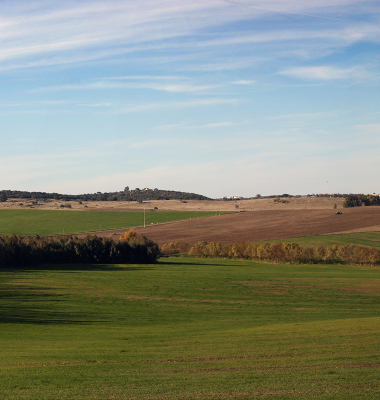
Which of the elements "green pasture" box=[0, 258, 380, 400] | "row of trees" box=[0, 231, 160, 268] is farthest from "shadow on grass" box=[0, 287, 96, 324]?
"row of trees" box=[0, 231, 160, 268]

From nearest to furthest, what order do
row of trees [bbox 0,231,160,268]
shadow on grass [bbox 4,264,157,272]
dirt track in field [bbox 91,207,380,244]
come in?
1. shadow on grass [bbox 4,264,157,272]
2. row of trees [bbox 0,231,160,268]
3. dirt track in field [bbox 91,207,380,244]

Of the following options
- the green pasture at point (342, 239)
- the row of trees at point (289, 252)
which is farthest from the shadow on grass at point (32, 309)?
the green pasture at point (342, 239)

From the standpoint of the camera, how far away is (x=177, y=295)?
4612 cm

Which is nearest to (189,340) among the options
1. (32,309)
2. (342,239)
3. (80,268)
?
(32,309)

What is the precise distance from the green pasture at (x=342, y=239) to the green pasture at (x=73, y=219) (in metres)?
54.1

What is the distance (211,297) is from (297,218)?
8470 centimetres

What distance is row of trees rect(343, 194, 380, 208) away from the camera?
156 meters

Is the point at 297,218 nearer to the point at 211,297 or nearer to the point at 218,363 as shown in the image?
the point at 211,297

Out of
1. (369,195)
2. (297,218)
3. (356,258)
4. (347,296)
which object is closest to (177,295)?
(347,296)

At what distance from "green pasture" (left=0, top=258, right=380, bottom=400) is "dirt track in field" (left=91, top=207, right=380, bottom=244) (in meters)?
53.2

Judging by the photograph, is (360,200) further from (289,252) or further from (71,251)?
(71,251)

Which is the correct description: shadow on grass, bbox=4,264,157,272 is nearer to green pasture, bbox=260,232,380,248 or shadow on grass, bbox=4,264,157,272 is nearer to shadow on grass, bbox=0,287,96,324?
shadow on grass, bbox=0,287,96,324

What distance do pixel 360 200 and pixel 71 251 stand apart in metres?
114

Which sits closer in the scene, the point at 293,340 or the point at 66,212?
the point at 293,340
